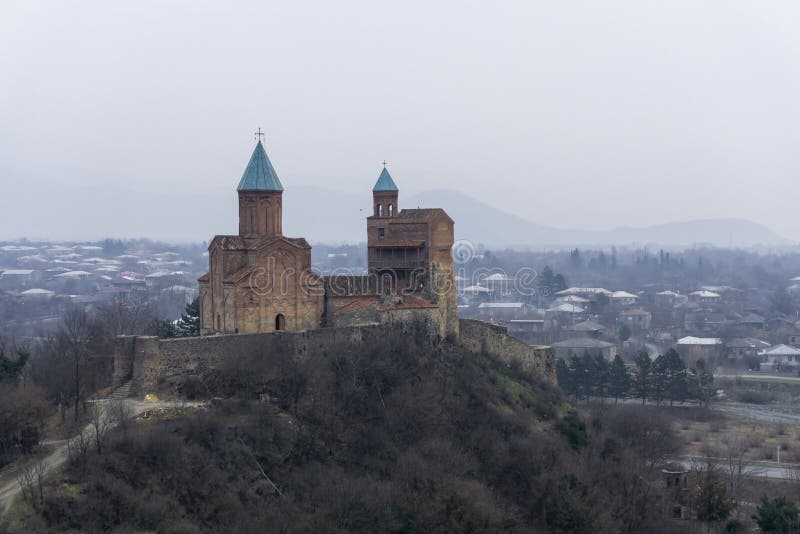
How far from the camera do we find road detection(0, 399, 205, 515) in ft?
64.5

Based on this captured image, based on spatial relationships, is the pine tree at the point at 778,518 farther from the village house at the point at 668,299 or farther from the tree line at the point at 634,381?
the village house at the point at 668,299

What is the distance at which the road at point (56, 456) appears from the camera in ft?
A: 64.5

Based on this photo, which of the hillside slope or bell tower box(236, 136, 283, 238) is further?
bell tower box(236, 136, 283, 238)

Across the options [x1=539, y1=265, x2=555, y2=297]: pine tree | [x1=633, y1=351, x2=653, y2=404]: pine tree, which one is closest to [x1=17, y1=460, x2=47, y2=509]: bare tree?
[x1=633, y1=351, x2=653, y2=404]: pine tree

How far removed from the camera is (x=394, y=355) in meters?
27.8

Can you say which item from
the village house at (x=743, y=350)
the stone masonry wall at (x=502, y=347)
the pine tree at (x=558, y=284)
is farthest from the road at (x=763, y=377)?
the pine tree at (x=558, y=284)

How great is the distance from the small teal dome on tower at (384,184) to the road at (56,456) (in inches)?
399

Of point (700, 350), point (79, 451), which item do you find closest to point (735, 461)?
point (79, 451)

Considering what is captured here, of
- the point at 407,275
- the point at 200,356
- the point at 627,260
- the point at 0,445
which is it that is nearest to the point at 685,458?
the point at 407,275

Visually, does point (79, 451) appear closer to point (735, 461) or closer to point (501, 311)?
point (735, 461)

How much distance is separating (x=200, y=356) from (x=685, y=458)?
57.9 feet

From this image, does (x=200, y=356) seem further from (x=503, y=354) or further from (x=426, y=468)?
(x=503, y=354)

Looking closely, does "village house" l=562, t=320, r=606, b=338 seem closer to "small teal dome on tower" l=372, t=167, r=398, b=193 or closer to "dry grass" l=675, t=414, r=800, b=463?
"dry grass" l=675, t=414, r=800, b=463

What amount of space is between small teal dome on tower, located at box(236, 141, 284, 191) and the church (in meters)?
0.03
